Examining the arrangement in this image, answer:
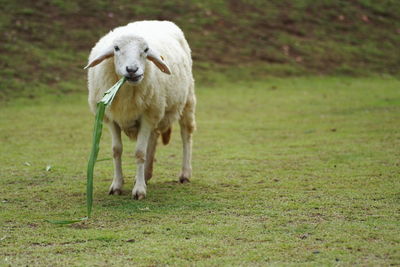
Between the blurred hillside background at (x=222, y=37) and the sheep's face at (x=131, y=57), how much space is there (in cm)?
1030

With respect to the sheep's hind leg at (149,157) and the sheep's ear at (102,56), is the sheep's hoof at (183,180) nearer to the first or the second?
the sheep's hind leg at (149,157)

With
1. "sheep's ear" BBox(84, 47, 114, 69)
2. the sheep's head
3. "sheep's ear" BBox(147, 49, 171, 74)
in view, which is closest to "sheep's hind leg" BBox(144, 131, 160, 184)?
"sheep's ear" BBox(147, 49, 171, 74)

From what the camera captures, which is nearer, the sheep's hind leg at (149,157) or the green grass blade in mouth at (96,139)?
the green grass blade in mouth at (96,139)

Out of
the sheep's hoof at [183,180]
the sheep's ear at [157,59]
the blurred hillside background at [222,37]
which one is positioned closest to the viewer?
the sheep's ear at [157,59]

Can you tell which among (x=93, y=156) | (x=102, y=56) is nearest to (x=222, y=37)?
(x=102, y=56)

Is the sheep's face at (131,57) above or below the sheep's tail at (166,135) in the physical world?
above

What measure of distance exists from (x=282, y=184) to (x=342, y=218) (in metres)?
1.67

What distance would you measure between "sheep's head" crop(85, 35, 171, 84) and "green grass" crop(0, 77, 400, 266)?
4.18 ft

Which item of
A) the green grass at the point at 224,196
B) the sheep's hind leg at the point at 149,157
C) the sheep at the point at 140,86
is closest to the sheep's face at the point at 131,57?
the sheep at the point at 140,86

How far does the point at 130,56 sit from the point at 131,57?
0.01 metres

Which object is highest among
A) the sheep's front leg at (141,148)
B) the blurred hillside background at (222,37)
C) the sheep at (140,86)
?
the sheep at (140,86)

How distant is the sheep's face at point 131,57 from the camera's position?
615cm

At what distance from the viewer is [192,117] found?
320 inches

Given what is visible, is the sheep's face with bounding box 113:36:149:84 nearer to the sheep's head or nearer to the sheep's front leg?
the sheep's head
